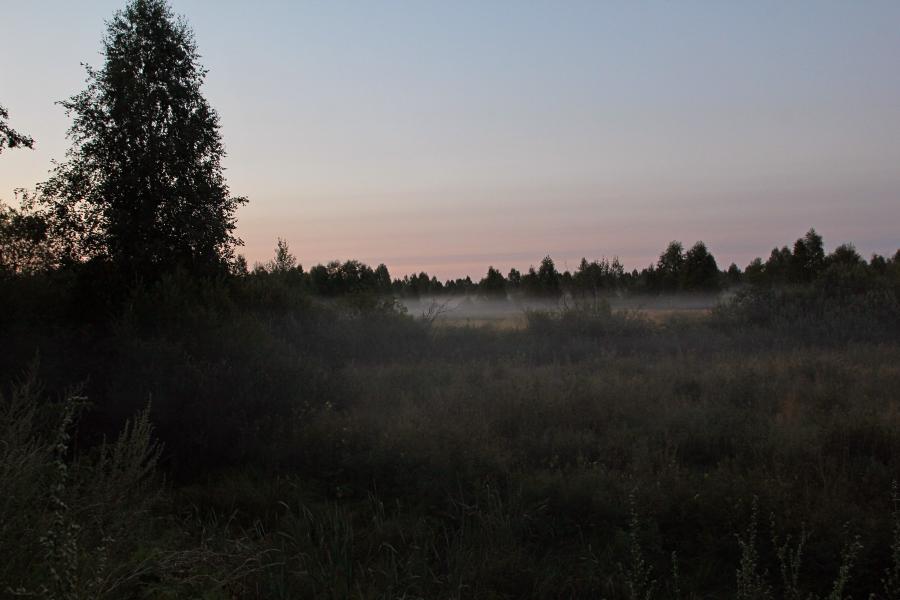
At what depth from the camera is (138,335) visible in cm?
1023

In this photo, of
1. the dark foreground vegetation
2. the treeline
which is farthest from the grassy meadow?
the treeline

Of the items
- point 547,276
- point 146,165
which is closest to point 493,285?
point 547,276

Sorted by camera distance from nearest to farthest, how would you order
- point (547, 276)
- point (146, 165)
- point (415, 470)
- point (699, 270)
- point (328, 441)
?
point (415, 470) < point (328, 441) < point (146, 165) < point (699, 270) < point (547, 276)

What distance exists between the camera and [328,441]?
347 inches

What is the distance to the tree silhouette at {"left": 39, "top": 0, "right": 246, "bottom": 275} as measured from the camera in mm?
14883

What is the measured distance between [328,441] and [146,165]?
32.2 feet

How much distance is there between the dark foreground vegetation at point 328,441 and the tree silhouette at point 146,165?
58 millimetres

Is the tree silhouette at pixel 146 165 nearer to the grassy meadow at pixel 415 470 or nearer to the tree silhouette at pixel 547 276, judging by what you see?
the grassy meadow at pixel 415 470

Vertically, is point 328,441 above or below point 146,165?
below

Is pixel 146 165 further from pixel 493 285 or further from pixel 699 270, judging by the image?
pixel 493 285

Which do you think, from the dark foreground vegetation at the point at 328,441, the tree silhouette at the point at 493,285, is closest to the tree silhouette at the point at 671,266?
the tree silhouette at the point at 493,285

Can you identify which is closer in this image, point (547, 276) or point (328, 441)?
point (328, 441)

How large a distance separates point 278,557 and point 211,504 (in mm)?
2198

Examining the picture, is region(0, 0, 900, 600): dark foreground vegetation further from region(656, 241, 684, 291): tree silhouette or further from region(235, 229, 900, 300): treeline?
region(656, 241, 684, 291): tree silhouette
